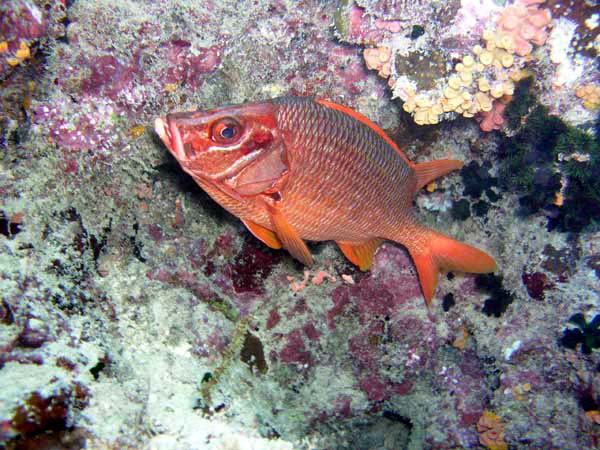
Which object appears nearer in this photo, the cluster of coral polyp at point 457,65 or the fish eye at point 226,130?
the fish eye at point 226,130

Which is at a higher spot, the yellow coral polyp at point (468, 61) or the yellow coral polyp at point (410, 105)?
the yellow coral polyp at point (468, 61)

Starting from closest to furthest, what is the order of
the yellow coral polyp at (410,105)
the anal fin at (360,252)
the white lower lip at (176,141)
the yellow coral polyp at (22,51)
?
1. the white lower lip at (176,141)
2. the yellow coral polyp at (22,51)
3. the yellow coral polyp at (410,105)
4. the anal fin at (360,252)

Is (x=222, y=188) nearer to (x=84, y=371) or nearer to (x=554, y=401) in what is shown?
(x=84, y=371)

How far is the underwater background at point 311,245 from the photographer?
2775mm

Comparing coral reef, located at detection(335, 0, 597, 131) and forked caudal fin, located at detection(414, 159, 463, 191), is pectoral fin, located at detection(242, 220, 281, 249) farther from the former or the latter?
coral reef, located at detection(335, 0, 597, 131)

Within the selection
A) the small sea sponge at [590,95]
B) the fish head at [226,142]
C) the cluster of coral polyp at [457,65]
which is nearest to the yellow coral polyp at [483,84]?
the cluster of coral polyp at [457,65]

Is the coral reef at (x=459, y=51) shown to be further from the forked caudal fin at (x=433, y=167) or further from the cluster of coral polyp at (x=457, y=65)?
the forked caudal fin at (x=433, y=167)

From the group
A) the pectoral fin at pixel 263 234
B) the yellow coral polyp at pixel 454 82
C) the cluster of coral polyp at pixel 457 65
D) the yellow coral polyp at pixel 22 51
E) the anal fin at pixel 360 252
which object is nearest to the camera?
the yellow coral polyp at pixel 22 51

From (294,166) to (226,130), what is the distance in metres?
0.53

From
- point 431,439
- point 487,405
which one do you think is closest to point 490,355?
point 487,405

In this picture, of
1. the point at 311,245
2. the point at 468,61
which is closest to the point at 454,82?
the point at 468,61

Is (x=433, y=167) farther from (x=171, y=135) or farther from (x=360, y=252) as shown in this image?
(x=171, y=135)

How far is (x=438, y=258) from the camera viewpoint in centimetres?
369

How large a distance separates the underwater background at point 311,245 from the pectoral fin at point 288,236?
3.60ft
